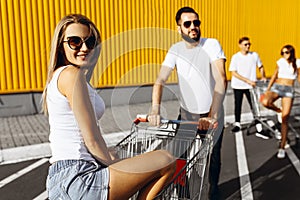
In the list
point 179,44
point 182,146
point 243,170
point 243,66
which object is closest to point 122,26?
point 243,66

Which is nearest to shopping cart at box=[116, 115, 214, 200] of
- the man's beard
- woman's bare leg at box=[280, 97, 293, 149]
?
the man's beard

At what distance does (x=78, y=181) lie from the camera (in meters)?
1.89

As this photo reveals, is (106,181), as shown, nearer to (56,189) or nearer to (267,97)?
(56,189)

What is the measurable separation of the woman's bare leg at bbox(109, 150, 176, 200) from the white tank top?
0.21 m

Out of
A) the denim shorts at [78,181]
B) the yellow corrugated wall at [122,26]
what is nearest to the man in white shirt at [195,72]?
the denim shorts at [78,181]

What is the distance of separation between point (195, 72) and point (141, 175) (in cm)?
164

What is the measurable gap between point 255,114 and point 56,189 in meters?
5.71

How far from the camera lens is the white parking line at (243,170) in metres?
4.25

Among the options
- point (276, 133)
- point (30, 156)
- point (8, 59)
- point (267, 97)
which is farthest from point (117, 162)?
point (8, 59)

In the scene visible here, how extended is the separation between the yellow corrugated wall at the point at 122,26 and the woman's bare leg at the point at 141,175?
357 cm

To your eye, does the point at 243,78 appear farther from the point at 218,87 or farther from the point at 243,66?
the point at 218,87

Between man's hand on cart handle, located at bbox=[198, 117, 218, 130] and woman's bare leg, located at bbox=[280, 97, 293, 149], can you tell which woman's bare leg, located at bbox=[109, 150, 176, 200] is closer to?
man's hand on cart handle, located at bbox=[198, 117, 218, 130]

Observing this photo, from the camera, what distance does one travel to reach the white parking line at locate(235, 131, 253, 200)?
4.25m

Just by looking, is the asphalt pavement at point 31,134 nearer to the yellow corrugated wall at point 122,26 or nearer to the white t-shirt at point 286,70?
the yellow corrugated wall at point 122,26
